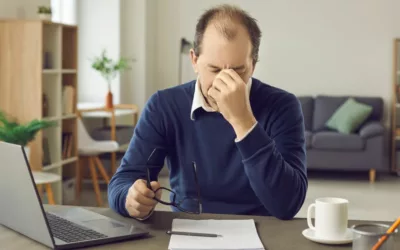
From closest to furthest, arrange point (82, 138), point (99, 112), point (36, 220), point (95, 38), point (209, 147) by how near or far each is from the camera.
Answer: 1. point (36, 220)
2. point (209, 147)
3. point (82, 138)
4. point (99, 112)
5. point (95, 38)

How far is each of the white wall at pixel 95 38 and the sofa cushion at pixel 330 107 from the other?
7.53ft

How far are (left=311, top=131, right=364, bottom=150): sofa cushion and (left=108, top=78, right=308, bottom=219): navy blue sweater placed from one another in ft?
15.8

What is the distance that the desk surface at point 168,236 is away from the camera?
142 centimetres

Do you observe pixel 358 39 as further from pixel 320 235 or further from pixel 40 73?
pixel 320 235

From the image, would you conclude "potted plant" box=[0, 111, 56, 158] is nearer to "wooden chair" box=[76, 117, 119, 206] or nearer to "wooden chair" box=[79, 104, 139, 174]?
"wooden chair" box=[76, 117, 119, 206]

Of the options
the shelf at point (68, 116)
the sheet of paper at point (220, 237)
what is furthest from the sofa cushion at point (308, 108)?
the sheet of paper at point (220, 237)

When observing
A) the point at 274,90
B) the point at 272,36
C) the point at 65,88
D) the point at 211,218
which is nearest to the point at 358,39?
the point at 272,36

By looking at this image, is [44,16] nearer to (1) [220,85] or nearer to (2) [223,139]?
(2) [223,139]

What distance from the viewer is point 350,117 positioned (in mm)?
6895

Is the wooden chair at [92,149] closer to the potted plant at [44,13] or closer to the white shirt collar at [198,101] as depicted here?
the potted plant at [44,13]

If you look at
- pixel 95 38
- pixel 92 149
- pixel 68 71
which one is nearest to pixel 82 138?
pixel 92 149

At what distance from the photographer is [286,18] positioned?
7.43m

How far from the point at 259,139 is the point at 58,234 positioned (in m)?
0.56

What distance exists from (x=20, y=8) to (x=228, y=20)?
312cm
